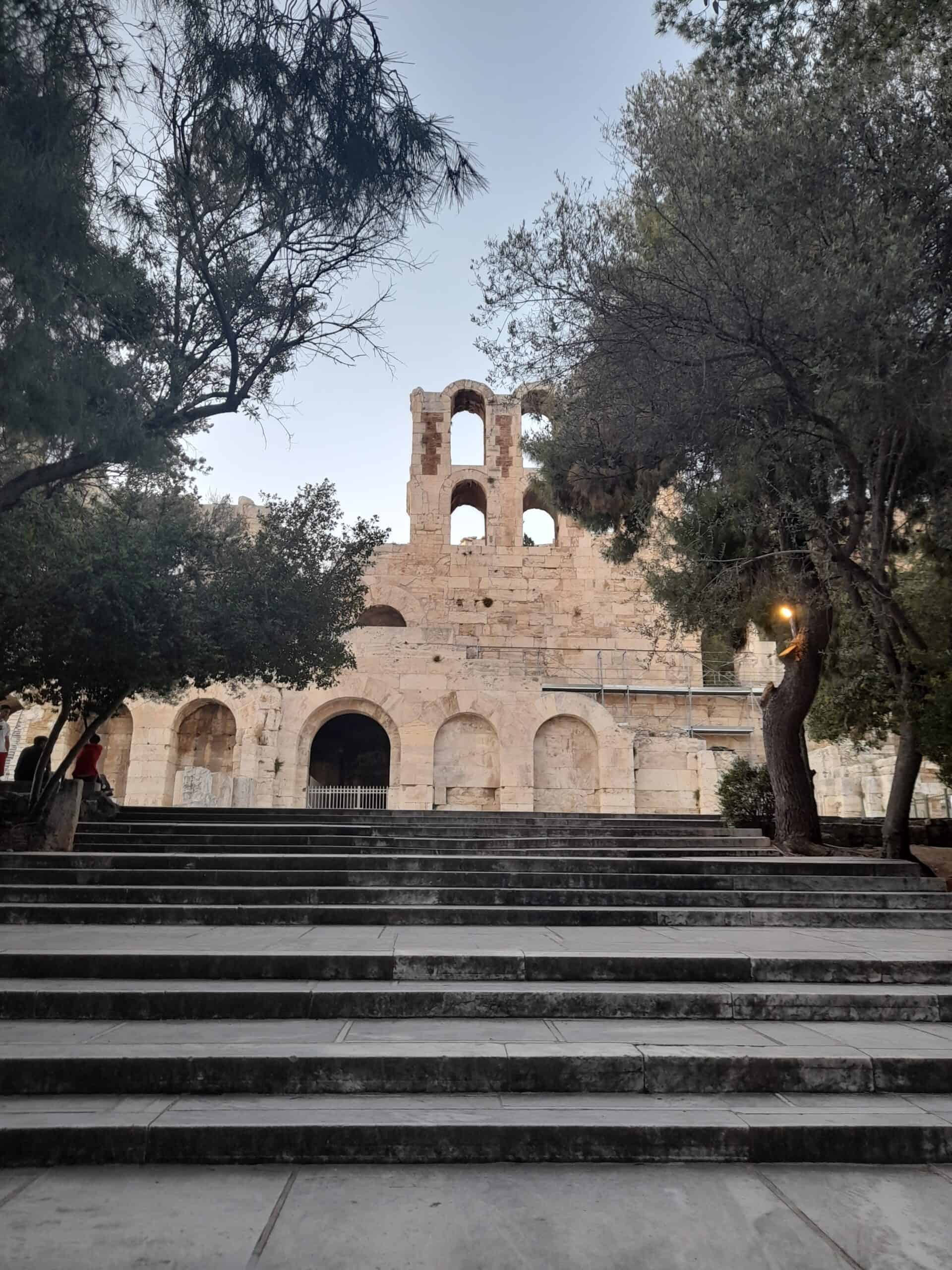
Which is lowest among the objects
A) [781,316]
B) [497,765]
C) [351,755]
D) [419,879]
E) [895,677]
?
[419,879]

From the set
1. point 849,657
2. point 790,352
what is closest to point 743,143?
point 790,352

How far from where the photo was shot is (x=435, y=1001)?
3832mm

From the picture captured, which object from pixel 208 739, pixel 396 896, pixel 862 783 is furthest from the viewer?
pixel 208 739

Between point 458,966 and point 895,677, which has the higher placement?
point 895,677

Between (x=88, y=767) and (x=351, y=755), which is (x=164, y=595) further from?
(x=351, y=755)

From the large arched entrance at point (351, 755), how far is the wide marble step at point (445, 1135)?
2152cm

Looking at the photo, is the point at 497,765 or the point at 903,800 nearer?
the point at 903,800

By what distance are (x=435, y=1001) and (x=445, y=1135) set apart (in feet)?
3.93

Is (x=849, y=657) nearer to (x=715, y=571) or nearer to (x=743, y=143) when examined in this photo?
(x=715, y=571)

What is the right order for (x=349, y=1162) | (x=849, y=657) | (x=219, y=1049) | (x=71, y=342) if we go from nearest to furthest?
(x=349, y=1162) → (x=219, y=1049) → (x=71, y=342) → (x=849, y=657)

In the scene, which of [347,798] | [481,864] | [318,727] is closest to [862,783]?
[347,798]

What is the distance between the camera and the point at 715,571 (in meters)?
11.6

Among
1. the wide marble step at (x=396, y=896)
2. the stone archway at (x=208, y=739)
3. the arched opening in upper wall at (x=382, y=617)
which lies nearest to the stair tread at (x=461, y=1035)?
the wide marble step at (x=396, y=896)

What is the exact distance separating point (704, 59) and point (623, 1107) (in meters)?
8.20
